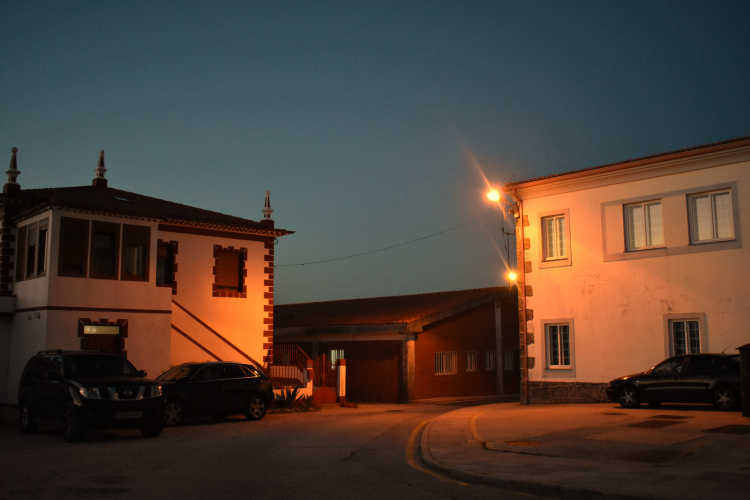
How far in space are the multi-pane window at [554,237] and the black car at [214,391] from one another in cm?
1010

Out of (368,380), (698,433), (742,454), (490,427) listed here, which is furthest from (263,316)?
(742,454)

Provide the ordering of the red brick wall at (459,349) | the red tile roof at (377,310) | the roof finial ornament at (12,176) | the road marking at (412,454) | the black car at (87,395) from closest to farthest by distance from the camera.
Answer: the road marking at (412,454) → the black car at (87,395) → the roof finial ornament at (12,176) → the red brick wall at (459,349) → the red tile roof at (377,310)

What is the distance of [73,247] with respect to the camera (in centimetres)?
2106

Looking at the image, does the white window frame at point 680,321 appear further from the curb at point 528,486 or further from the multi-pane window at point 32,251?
the multi-pane window at point 32,251

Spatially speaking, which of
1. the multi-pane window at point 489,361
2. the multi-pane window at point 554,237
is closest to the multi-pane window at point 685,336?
the multi-pane window at point 554,237

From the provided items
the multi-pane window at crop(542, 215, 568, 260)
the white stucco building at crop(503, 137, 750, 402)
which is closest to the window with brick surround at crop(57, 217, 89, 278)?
the white stucco building at crop(503, 137, 750, 402)

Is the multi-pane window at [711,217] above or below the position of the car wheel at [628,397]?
above

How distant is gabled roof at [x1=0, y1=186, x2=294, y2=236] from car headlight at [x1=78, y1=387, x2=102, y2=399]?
8.52 m

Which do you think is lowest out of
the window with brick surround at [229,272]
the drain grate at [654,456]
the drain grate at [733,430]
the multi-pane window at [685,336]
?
the drain grate at [654,456]

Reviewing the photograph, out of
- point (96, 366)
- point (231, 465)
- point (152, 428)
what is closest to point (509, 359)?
point (152, 428)

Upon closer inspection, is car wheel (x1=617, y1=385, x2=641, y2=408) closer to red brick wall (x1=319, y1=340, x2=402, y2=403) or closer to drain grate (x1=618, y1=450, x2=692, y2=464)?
drain grate (x1=618, y1=450, x2=692, y2=464)

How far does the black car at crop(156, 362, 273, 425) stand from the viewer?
1727 cm

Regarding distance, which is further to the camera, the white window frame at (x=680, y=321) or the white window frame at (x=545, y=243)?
the white window frame at (x=545, y=243)

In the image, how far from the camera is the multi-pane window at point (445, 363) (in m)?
28.6
